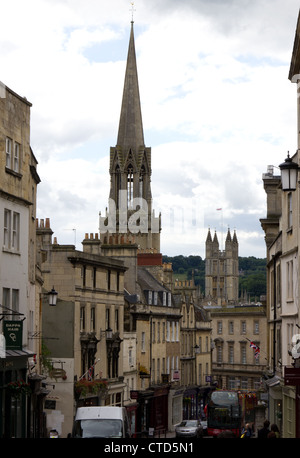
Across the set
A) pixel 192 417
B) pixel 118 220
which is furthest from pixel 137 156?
pixel 192 417

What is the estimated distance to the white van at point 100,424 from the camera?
30.5 meters

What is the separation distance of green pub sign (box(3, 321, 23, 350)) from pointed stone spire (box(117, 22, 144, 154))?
104 metres

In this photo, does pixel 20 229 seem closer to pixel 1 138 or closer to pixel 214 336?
pixel 1 138

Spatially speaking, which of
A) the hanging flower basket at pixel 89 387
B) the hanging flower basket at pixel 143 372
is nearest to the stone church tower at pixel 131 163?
the hanging flower basket at pixel 143 372

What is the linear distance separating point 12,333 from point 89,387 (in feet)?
86.0

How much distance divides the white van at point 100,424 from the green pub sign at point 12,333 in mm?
3605

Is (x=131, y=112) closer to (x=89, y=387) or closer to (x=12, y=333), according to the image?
(x=89, y=387)

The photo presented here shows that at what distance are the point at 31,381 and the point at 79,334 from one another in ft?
57.1

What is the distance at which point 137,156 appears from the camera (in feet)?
449

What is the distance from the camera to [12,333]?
3316 centimetres

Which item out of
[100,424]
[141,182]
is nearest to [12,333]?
[100,424]

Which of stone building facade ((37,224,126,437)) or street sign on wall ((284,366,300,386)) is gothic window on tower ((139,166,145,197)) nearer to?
stone building facade ((37,224,126,437))

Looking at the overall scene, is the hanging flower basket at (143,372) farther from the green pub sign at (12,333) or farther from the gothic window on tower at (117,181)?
the gothic window on tower at (117,181)

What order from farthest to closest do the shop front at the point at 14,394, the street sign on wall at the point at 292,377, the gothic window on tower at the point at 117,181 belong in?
1. the gothic window on tower at the point at 117,181
2. the shop front at the point at 14,394
3. the street sign on wall at the point at 292,377
